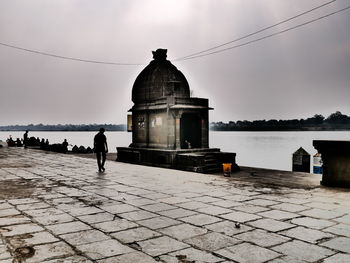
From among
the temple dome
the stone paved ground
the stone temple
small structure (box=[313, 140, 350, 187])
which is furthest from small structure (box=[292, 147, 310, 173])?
the temple dome

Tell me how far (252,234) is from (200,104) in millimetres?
11623

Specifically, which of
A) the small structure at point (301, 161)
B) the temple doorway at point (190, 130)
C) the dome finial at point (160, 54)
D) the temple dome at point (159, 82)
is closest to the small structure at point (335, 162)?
the small structure at point (301, 161)

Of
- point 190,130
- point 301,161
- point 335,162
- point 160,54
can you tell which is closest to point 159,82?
point 160,54

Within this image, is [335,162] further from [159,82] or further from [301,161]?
[159,82]

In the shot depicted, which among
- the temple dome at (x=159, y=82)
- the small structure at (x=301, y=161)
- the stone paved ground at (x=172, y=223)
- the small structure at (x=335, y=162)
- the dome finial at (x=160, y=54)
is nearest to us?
the stone paved ground at (x=172, y=223)

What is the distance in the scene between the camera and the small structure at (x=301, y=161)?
14.6 meters

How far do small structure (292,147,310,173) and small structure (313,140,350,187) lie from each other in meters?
4.58

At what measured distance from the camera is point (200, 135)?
1678 centimetres

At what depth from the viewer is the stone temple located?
49.1ft

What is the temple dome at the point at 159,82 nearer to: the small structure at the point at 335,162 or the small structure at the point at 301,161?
the small structure at the point at 301,161

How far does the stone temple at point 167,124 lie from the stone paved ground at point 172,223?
469 cm

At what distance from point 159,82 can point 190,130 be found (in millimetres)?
3166

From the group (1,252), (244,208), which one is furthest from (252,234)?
(1,252)

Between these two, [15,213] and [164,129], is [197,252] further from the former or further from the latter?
[164,129]
